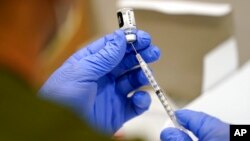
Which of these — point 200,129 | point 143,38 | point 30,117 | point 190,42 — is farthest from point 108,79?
point 30,117

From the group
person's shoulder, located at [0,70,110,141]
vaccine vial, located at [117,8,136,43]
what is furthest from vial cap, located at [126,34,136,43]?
person's shoulder, located at [0,70,110,141]

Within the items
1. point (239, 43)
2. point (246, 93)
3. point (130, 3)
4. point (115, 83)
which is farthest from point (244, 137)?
point (130, 3)

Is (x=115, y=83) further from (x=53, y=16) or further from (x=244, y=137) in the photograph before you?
(x=53, y=16)

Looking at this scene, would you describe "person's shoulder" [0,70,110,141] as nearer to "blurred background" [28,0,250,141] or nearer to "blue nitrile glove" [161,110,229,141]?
"blue nitrile glove" [161,110,229,141]

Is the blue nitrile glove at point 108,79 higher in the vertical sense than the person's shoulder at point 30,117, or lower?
higher

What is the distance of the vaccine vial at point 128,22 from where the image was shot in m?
0.73

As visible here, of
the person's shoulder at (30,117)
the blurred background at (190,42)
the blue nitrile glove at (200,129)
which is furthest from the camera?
the blurred background at (190,42)

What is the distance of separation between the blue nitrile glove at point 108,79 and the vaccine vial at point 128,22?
0.01m

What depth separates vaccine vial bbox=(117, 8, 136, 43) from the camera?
0.73 metres

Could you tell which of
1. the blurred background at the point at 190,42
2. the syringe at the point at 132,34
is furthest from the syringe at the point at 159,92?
the blurred background at the point at 190,42

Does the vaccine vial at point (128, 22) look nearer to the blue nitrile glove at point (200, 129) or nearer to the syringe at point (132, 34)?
the syringe at point (132, 34)

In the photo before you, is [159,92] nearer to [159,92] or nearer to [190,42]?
[159,92]

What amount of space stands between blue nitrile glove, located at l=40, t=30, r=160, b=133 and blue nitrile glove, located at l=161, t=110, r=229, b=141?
0.13 m

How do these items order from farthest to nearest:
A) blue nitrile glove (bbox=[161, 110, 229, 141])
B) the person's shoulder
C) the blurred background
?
the blurred background, blue nitrile glove (bbox=[161, 110, 229, 141]), the person's shoulder
